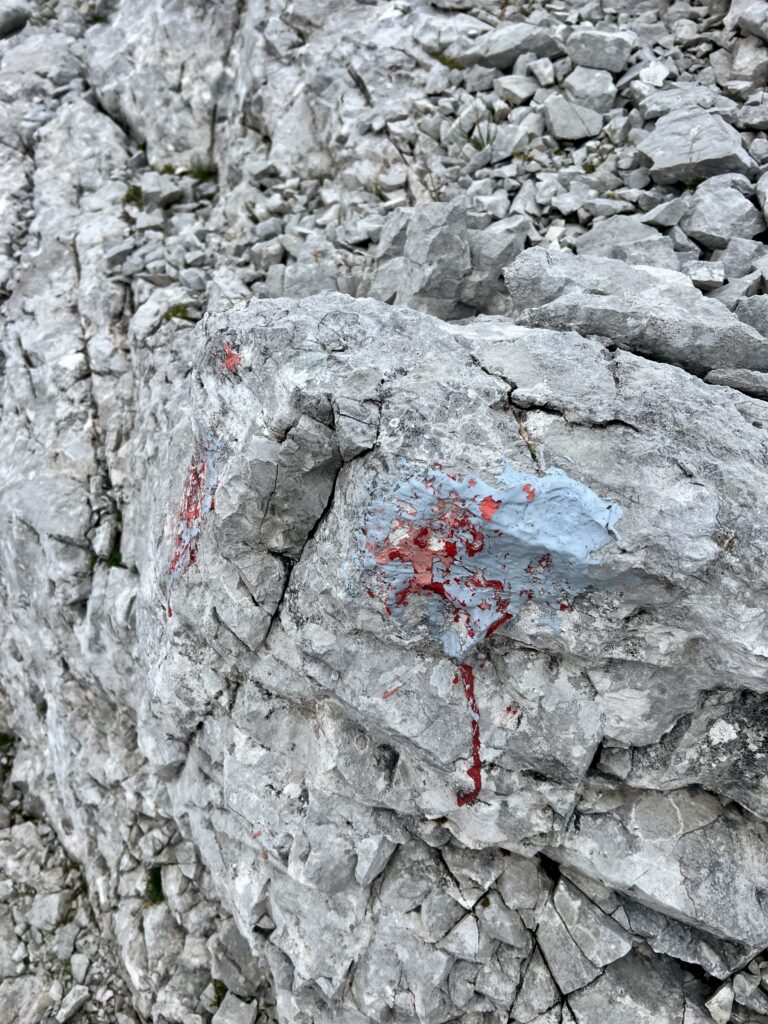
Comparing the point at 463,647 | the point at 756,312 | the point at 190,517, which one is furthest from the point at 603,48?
the point at 463,647

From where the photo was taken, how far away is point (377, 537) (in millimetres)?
4922

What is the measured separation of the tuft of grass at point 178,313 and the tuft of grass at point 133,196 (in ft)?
10.2

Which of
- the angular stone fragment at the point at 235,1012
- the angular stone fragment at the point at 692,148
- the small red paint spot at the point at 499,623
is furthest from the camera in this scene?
the angular stone fragment at the point at 235,1012

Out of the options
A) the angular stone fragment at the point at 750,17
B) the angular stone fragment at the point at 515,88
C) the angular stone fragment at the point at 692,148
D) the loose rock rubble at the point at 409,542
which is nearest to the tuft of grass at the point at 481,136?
the loose rock rubble at the point at 409,542

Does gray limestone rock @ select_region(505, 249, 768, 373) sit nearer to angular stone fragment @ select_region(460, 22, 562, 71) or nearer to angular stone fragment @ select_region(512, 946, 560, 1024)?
angular stone fragment @ select_region(460, 22, 562, 71)

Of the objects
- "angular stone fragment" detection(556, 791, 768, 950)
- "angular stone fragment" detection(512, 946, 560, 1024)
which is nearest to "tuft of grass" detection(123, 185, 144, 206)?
"angular stone fragment" detection(556, 791, 768, 950)

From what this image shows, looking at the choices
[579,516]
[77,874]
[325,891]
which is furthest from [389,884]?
[77,874]

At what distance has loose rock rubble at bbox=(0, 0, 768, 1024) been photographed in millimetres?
4926

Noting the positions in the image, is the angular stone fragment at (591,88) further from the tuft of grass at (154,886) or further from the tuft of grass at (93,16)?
the tuft of grass at (154,886)

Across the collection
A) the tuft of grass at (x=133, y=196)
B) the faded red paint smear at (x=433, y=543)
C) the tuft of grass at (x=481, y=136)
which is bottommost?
the faded red paint smear at (x=433, y=543)

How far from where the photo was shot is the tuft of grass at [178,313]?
9.10m

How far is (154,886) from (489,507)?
743cm

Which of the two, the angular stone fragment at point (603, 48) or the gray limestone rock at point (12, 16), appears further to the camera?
the gray limestone rock at point (12, 16)

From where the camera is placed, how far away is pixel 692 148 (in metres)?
7.53
